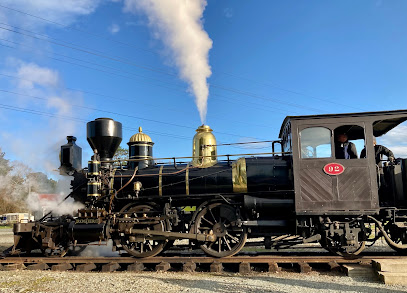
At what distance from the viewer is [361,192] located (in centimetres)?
638

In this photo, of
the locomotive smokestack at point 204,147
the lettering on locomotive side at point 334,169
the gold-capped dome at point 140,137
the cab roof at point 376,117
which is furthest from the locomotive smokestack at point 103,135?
the lettering on locomotive side at point 334,169

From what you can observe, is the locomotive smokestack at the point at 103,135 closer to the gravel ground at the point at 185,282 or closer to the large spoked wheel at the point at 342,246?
the gravel ground at the point at 185,282

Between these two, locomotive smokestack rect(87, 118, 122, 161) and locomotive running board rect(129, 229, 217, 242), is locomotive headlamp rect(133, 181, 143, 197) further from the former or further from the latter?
locomotive smokestack rect(87, 118, 122, 161)

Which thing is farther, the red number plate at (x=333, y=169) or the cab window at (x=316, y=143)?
the cab window at (x=316, y=143)

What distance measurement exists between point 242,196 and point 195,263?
5.58ft

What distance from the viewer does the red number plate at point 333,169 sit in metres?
6.48

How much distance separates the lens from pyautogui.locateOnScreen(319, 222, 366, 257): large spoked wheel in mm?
6539

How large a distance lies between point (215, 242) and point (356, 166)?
3.35 meters

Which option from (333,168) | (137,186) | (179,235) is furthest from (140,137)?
(333,168)

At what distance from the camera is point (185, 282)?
5461mm

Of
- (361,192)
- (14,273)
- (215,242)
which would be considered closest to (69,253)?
(14,273)

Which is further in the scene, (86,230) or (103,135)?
(103,135)

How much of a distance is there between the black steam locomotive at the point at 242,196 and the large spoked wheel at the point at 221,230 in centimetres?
2

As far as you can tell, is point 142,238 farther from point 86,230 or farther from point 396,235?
point 396,235
